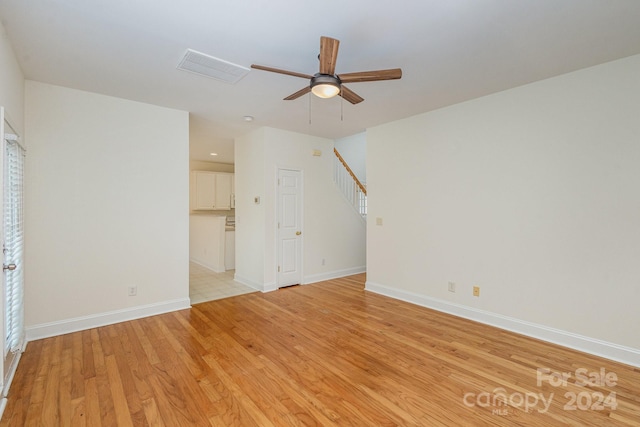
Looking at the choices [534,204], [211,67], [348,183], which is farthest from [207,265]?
[534,204]

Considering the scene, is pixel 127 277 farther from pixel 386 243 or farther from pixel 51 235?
pixel 386 243

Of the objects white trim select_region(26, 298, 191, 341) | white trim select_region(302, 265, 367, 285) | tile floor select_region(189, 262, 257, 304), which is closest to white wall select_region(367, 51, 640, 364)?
white trim select_region(302, 265, 367, 285)

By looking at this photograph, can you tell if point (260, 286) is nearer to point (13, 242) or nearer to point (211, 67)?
point (13, 242)

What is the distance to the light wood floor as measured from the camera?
6.38 feet

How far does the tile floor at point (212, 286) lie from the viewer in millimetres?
4570

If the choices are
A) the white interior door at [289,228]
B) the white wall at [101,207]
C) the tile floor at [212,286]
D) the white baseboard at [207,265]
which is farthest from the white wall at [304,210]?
the white wall at [101,207]

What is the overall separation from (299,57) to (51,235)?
3.22 meters

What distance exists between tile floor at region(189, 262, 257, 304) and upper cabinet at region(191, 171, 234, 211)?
197 cm

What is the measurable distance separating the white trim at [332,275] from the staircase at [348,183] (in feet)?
3.74

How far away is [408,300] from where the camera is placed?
4312mm

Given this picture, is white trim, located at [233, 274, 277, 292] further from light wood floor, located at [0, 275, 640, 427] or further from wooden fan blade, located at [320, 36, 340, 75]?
wooden fan blade, located at [320, 36, 340, 75]

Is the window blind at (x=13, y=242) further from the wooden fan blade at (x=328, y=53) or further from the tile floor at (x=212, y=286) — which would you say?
the wooden fan blade at (x=328, y=53)

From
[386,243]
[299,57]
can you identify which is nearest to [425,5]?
[299,57]

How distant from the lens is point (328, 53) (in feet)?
6.52
